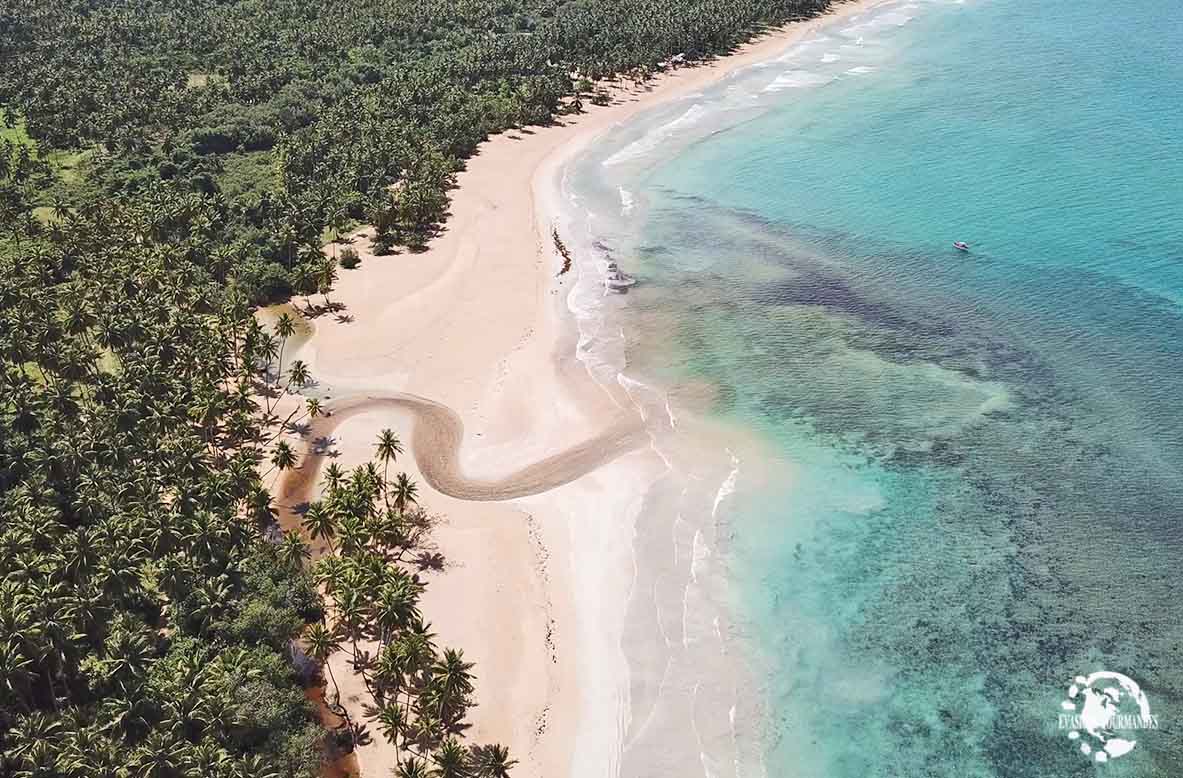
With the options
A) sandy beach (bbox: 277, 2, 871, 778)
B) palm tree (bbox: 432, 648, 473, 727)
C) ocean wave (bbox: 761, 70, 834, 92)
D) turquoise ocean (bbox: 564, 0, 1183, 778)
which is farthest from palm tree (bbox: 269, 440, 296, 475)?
ocean wave (bbox: 761, 70, 834, 92)

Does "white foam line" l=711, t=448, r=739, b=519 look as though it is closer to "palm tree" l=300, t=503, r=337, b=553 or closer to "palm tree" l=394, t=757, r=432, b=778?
"palm tree" l=300, t=503, r=337, b=553

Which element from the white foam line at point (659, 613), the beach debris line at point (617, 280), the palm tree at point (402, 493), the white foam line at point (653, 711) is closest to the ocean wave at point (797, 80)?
the beach debris line at point (617, 280)

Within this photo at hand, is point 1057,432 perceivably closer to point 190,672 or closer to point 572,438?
point 572,438

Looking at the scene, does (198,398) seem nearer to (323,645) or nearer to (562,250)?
(323,645)

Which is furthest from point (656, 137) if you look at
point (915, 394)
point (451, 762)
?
point (451, 762)

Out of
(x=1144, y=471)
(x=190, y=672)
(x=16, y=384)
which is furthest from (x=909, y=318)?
(x=16, y=384)

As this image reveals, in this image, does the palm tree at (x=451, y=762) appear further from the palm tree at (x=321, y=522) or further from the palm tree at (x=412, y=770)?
the palm tree at (x=321, y=522)

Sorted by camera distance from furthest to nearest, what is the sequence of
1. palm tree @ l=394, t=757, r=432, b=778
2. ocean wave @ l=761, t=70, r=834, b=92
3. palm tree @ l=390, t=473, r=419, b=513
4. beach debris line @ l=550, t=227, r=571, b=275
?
ocean wave @ l=761, t=70, r=834, b=92 < beach debris line @ l=550, t=227, r=571, b=275 < palm tree @ l=390, t=473, r=419, b=513 < palm tree @ l=394, t=757, r=432, b=778
